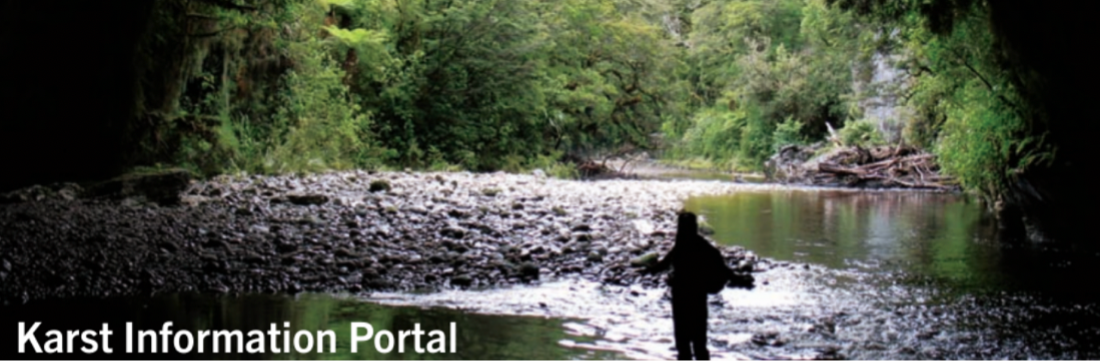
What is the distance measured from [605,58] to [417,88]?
1138 centimetres

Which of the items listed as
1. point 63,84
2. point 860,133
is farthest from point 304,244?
point 860,133

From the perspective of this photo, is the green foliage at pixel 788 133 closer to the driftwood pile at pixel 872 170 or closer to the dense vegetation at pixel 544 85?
the dense vegetation at pixel 544 85

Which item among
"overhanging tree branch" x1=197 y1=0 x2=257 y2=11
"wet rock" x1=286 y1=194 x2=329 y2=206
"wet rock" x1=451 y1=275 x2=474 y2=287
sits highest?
"overhanging tree branch" x1=197 y1=0 x2=257 y2=11

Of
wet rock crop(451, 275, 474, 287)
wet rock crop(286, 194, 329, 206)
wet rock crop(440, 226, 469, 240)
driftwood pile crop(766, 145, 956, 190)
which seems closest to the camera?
wet rock crop(451, 275, 474, 287)

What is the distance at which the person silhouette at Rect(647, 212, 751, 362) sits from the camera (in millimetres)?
6074

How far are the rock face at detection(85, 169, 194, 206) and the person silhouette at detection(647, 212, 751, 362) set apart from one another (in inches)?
350

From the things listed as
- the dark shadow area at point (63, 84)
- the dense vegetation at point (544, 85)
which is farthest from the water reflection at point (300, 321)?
the dense vegetation at point (544, 85)

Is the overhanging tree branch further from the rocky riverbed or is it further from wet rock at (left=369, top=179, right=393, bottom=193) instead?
wet rock at (left=369, top=179, right=393, bottom=193)

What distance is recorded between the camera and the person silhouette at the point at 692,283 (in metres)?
6.07

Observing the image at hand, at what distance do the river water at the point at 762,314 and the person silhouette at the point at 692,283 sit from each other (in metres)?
0.39

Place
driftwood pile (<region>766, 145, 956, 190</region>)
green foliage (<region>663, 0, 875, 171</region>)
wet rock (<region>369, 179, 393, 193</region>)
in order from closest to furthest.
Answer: wet rock (<region>369, 179, 393, 193</region>)
driftwood pile (<region>766, 145, 956, 190</region>)
green foliage (<region>663, 0, 875, 171</region>)

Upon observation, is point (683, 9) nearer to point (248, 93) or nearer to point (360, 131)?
point (360, 131)

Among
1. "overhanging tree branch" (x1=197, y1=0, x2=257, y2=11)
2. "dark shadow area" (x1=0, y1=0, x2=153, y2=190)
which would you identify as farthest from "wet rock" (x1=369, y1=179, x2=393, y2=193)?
"dark shadow area" (x1=0, y1=0, x2=153, y2=190)

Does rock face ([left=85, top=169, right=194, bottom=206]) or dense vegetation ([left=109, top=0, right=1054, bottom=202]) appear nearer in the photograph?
rock face ([left=85, top=169, right=194, bottom=206])
